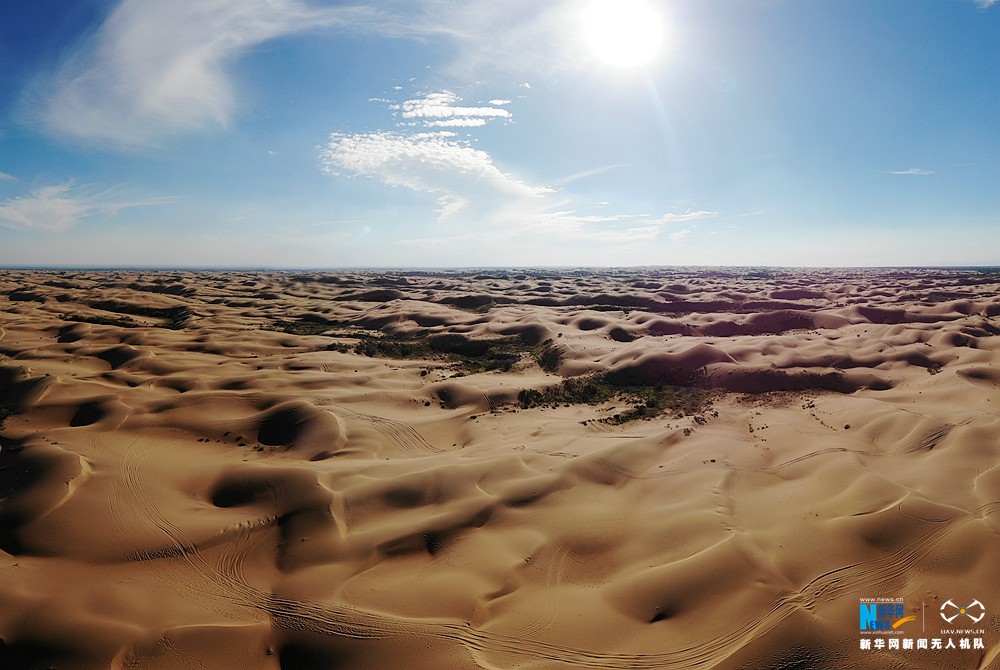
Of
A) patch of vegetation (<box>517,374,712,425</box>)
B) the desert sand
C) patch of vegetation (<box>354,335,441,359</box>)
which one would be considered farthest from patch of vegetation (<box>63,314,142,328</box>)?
patch of vegetation (<box>517,374,712,425</box>)

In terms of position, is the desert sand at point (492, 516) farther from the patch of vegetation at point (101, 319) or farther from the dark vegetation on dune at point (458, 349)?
the patch of vegetation at point (101, 319)

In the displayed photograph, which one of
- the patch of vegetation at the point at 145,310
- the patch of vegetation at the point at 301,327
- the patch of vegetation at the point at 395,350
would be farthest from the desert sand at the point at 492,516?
the patch of vegetation at the point at 145,310

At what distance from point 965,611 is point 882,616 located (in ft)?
3.10

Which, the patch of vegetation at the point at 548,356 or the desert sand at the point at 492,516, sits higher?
the patch of vegetation at the point at 548,356


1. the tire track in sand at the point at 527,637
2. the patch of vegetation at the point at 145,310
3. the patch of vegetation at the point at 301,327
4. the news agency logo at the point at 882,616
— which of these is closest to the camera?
the tire track in sand at the point at 527,637

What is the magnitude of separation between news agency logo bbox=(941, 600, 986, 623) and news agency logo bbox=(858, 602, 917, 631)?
A: 0.33 metres

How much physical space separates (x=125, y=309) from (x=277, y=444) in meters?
35.1

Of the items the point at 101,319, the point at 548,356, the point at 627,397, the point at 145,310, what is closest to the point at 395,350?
the point at 548,356

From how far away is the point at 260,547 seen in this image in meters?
7.04

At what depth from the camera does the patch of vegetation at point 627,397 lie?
1401cm

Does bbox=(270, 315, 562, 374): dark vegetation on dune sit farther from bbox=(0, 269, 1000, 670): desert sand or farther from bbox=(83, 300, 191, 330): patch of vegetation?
bbox=(83, 300, 191, 330): patch of vegetation

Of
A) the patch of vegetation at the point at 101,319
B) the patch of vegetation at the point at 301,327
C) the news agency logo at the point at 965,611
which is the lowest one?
the news agency logo at the point at 965,611

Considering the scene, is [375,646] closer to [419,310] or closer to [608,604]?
[608,604]

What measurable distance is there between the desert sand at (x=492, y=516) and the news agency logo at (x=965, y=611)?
0.25ft
